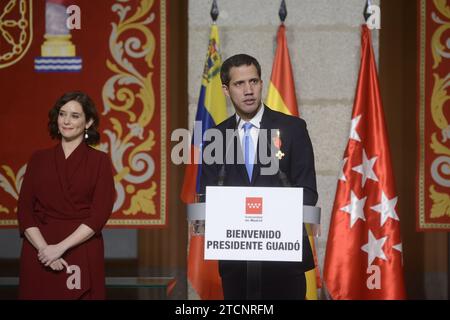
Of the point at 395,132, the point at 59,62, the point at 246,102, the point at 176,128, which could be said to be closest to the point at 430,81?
the point at 395,132

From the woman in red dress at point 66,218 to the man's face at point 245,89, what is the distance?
65 centimetres

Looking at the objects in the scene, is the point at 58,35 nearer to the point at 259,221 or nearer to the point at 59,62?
the point at 59,62

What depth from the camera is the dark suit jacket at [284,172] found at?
259cm

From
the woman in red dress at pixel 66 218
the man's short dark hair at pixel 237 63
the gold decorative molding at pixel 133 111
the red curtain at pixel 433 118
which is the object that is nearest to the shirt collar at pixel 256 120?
the man's short dark hair at pixel 237 63

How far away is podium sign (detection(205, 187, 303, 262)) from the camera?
233 centimetres

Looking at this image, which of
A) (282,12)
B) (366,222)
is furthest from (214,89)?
(366,222)

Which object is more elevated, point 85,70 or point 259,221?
point 85,70

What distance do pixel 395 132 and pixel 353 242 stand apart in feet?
2.98

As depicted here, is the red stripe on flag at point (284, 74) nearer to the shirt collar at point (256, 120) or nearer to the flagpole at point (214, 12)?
the flagpole at point (214, 12)

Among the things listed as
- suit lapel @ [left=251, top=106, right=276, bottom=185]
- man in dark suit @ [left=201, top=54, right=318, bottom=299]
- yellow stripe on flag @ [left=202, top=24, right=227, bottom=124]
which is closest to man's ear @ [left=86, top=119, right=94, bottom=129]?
man in dark suit @ [left=201, top=54, right=318, bottom=299]

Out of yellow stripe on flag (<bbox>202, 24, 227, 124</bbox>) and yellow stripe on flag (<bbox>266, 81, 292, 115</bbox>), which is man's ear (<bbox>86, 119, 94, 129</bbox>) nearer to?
yellow stripe on flag (<bbox>202, 24, 227, 124</bbox>)

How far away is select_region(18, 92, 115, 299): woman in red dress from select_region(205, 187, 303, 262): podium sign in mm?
708

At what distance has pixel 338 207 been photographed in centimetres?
410

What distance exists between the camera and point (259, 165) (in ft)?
8.40
